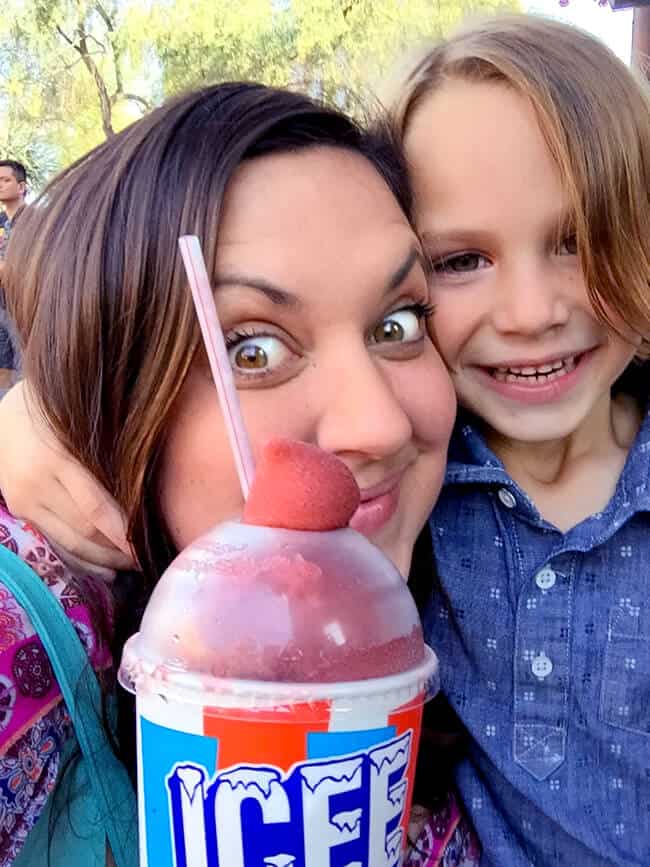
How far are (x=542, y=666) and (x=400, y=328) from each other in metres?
0.61

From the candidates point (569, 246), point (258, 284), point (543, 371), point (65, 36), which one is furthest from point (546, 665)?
point (65, 36)

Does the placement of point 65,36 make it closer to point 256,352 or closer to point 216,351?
point 256,352

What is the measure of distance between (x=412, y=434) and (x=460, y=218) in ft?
1.40

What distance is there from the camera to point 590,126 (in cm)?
148

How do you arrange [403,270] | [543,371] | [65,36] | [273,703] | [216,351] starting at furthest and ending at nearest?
[65,36] → [543,371] → [403,270] → [216,351] → [273,703]

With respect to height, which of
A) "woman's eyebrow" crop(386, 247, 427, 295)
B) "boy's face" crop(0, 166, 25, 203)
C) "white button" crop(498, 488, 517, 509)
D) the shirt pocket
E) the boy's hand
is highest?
"woman's eyebrow" crop(386, 247, 427, 295)

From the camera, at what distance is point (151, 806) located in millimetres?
809

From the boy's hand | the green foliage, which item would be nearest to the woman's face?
the boy's hand

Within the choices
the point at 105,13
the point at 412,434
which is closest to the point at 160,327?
the point at 412,434

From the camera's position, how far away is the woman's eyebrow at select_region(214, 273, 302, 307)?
1.09 metres

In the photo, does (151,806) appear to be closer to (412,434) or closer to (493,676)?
(412,434)

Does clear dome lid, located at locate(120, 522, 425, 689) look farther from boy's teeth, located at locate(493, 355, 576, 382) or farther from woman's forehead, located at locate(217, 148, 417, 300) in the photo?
boy's teeth, located at locate(493, 355, 576, 382)

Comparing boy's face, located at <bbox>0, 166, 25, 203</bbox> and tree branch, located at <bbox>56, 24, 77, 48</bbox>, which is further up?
tree branch, located at <bbox>56, 24, 77, 48</bbox>

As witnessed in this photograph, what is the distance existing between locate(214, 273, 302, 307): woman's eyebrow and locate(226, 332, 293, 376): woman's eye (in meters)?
0.05
